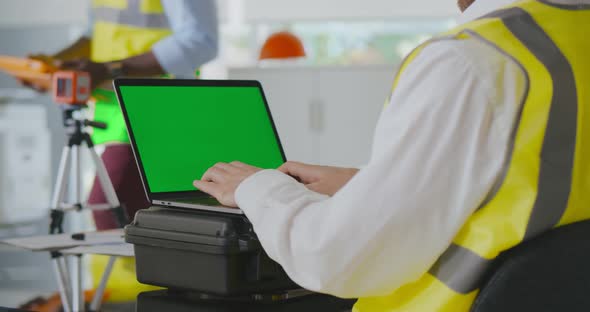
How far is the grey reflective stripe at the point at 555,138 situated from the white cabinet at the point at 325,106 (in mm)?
4134

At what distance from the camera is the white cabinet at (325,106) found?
5145mm

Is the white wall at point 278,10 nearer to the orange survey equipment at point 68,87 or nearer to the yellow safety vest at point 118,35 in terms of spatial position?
the yellow safety vest at point 118,35

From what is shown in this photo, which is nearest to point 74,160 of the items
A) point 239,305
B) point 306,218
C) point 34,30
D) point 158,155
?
point 158,155

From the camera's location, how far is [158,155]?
4.90 feet

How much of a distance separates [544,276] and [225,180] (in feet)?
1.63

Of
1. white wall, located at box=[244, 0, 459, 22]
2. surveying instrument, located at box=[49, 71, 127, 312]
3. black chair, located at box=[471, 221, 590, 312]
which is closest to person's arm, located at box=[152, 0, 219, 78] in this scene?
surveying instrument, located at box=[49, 71, 127, 312]

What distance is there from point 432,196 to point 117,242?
3.66 feet

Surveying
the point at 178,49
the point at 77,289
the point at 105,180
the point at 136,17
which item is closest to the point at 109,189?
the point at 105,180

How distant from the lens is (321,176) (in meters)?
1.33

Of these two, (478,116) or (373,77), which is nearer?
(478,116)

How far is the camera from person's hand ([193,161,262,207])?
4.02ft

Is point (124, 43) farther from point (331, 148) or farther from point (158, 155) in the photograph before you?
point (331, 148)

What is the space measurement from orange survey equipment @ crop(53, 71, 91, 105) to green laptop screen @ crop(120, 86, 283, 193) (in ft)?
4.05

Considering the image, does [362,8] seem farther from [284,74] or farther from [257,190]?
[257,190]
